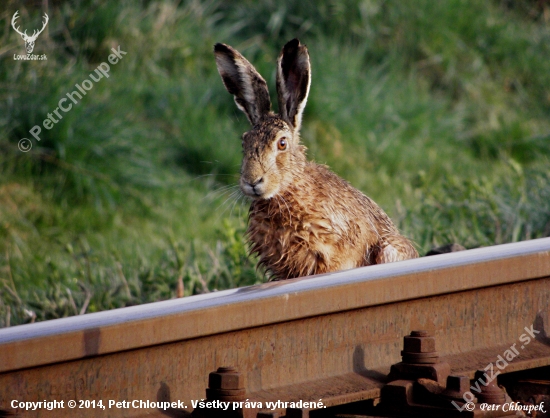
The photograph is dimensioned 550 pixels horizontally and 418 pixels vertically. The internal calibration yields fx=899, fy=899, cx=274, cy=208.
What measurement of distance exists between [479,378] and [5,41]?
7.06 metres

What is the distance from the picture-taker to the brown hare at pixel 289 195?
4270 millimetres

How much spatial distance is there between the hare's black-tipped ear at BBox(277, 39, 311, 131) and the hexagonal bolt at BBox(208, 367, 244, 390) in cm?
168

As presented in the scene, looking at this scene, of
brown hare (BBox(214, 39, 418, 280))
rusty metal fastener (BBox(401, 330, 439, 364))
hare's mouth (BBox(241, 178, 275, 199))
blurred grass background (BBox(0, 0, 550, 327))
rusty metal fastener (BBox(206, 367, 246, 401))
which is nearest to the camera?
rusty metal fastener (BBox(206, 367, 246, 401))

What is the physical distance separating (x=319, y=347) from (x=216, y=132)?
5825mm

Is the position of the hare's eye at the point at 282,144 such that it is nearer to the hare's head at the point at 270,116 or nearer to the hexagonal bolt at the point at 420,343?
the hare's head at the point at 270,116

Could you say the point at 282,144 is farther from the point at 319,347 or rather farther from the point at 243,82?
the point at 319,347

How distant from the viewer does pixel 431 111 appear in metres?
10.1

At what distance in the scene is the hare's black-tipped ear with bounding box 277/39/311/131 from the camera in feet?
13.9

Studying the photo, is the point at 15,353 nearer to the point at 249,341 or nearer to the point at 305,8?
the point at 249,341

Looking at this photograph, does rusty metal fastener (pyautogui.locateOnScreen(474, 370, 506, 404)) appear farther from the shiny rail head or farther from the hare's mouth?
the hare's mouth

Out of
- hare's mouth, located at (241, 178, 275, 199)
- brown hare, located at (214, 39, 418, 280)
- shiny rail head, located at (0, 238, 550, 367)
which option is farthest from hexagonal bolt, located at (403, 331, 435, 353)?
hare's mouth, located at (241, 178, 275, 199)

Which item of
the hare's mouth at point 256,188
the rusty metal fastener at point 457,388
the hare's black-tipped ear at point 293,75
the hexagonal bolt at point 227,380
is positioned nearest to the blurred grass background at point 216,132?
the hare's mouth at point 256,188

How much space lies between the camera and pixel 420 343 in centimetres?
331

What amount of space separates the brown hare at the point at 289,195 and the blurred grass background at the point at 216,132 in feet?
4.52
